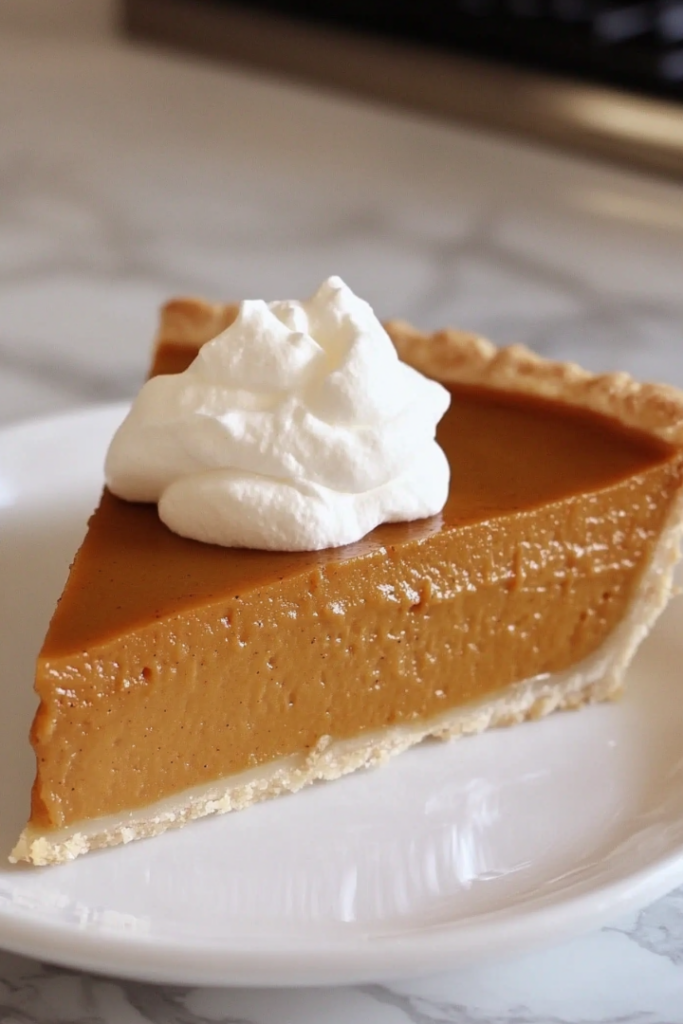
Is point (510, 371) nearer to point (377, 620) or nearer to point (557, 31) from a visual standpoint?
point (377, 620)

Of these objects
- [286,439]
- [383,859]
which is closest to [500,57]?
[286,439]

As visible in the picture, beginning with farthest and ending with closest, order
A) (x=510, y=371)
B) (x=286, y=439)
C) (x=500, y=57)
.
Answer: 1. (x=500, y=57)
2. (x=510, y=371)
3. (x=286, y=439)

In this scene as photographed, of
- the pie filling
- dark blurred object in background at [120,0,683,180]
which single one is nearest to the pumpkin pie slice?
the pie filling

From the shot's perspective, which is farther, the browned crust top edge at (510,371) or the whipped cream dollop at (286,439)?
the browned crust top edge at (510,371)

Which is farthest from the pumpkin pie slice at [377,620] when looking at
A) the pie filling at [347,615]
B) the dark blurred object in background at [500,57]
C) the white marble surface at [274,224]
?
the dark blurred object in background at [500,57]

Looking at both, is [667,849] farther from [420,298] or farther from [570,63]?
[570,63]

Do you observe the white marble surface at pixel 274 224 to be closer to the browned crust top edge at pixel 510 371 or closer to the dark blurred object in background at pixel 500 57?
the dark blurred object in background at pixel 500 57
